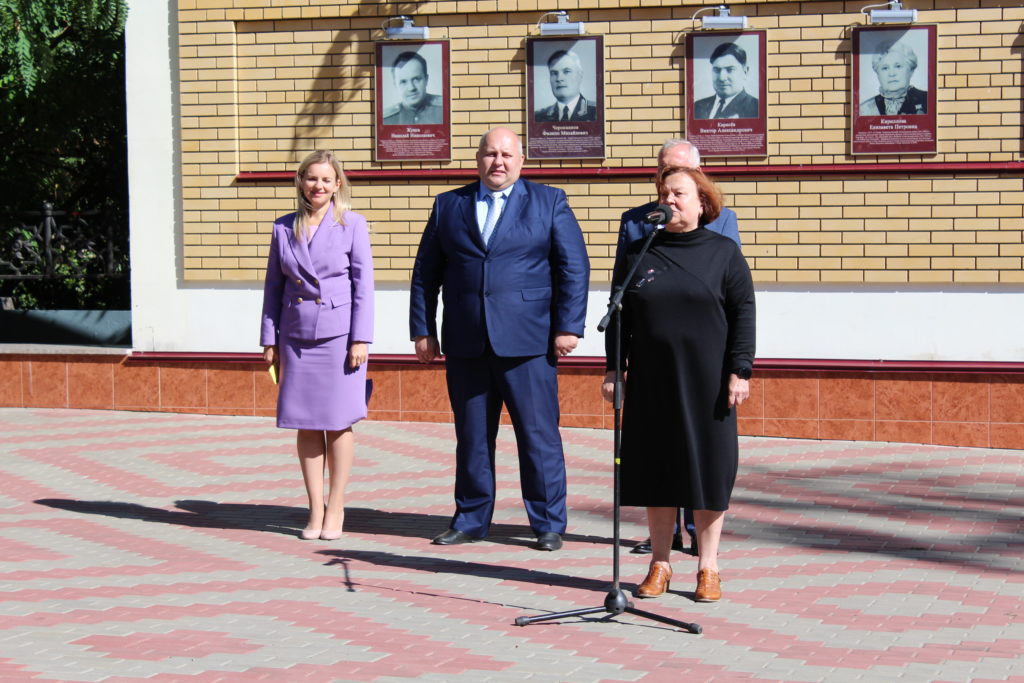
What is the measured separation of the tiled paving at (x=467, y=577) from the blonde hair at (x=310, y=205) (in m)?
1.55

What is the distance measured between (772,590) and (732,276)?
133 cm

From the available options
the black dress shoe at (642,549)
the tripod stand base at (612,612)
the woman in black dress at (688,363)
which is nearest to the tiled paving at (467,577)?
the tripod stand base at (612,612)

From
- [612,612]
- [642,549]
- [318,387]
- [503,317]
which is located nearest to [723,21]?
[503,317]

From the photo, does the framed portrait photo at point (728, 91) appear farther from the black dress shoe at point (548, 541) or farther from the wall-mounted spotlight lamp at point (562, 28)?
the black dress shoe at point (548, 541)

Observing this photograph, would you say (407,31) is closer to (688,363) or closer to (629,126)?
(629,126)

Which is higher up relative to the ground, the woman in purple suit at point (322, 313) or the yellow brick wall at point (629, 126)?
the yellow brick wall at point (629, 126)

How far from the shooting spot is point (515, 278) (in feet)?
23.8

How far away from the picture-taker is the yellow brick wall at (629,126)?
1092cm

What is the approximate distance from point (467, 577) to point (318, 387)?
1.44m

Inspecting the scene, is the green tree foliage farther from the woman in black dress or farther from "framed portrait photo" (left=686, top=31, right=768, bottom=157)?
the woman in black dress

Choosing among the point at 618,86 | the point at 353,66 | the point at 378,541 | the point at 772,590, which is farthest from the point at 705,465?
the point at 353,66

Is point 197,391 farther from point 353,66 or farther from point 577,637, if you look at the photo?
point 577,637

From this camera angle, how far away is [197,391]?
12406 mm

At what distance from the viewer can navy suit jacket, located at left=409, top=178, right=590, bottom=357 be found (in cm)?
725
